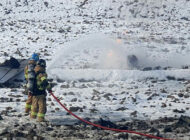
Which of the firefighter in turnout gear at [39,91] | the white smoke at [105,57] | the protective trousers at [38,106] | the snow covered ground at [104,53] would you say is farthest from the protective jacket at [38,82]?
→ the white smoke at [105,57]

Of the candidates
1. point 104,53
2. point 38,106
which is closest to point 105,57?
point 104,53

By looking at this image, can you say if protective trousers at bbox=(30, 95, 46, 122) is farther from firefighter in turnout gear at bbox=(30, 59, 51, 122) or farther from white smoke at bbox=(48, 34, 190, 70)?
white smoke at bbox=(48, 34, 190, 70)

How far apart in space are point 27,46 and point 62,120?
14590 mm

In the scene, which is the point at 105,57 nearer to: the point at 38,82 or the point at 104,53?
the point at 104,53

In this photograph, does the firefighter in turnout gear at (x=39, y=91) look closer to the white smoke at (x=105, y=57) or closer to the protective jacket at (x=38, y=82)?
the protective jacket at (x=38, y=82)

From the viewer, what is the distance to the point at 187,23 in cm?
3212

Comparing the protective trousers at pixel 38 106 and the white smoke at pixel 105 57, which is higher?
the white smoke at pixel 105 57

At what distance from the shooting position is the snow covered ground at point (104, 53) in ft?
37.7

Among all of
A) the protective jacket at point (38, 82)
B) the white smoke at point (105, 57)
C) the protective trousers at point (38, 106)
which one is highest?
the white smoke at point (105, 57)

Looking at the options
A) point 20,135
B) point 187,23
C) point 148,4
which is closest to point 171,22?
point 187,23

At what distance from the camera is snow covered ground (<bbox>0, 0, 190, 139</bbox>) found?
452 inches

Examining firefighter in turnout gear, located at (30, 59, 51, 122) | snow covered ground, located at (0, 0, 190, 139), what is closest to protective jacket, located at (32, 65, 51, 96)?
firefighter in turnout gear, located at (30, 59, 51, 122)

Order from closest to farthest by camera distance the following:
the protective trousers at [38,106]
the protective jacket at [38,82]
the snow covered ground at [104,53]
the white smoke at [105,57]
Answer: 1. the protective trousers at [38,106]
2. the protective jacket at [38,82]
3. the snow covered ground at [104,53]
4. the white smoke at [105,57]

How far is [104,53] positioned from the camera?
20.1m
